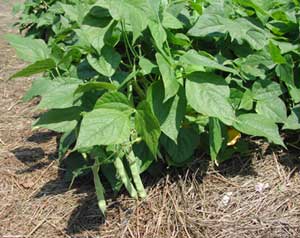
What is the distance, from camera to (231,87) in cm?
169

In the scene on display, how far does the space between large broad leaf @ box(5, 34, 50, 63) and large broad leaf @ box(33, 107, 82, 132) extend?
28 centimetres

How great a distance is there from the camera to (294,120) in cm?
169

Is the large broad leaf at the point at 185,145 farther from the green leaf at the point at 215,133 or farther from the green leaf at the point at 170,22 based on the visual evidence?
the green leaf at the point at 170,22

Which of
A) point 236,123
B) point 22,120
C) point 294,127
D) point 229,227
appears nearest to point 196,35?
point 236,123

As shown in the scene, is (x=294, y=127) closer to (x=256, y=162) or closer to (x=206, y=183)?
(x=256, y=162)

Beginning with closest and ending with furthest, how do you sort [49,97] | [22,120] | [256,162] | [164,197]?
[49,97] < [164,197] < [256,162] < [22,120]

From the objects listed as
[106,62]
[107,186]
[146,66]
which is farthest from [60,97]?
[107,186]

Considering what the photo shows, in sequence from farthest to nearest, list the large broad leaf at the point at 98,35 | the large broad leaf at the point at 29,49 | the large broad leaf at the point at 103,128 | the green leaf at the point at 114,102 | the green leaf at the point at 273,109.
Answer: the large broad leaf at the point at 29,49 → the green leaf at the point at 273,109 → the large broad leaf at the point at 98,35 → the green leaf at the point at 114,102 → the large broad leaf at the point at 103,128

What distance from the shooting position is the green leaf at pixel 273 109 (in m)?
1.62

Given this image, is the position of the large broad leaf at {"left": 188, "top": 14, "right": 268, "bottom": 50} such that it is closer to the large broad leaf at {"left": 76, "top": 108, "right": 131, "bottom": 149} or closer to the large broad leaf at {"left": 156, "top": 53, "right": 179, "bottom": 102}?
the large broad leaf at {"left": 156, "top": 53, "right": 179, "bottom": 102}

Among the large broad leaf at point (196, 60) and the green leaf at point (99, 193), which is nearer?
the large broad leaf at point (196, 60)

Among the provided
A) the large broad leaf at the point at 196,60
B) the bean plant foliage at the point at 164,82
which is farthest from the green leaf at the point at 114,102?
the large broad leaf at the point at 196,60

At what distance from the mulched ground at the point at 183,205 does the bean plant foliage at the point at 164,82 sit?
71mm

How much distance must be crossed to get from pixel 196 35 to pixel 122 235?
714 mm
